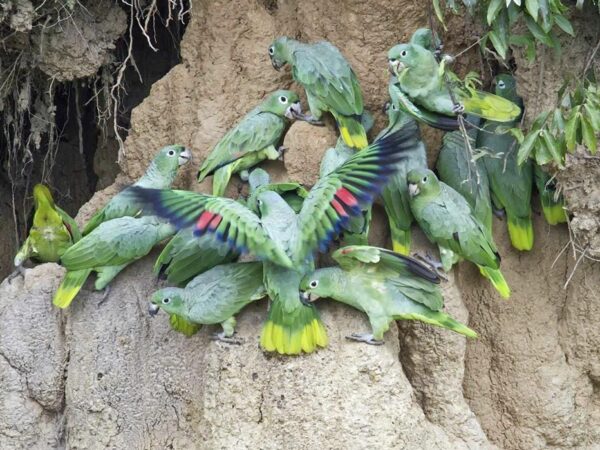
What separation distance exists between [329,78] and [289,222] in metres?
0.59

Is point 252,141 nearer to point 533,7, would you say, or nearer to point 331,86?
point 331,86

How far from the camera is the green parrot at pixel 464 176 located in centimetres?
388

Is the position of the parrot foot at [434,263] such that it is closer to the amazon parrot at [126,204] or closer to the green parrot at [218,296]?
the green parrot at [218,296]

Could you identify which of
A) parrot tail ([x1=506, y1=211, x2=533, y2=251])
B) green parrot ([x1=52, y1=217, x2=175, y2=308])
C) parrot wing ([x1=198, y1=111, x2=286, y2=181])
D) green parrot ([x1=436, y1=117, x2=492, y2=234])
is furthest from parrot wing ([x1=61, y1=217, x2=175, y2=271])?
parrot tail ([x1=506, y1=211, x2=533, y2=251])

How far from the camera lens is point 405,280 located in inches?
138

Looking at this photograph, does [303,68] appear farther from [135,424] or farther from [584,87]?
[135,424]

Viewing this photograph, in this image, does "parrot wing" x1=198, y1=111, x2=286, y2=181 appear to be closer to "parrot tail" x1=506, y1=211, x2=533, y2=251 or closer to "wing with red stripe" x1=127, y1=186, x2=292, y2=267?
"wing with red stripe" x1=127, y1=186, x2=292, y2=267

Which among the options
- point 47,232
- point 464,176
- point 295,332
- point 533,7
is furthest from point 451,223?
point 47,232

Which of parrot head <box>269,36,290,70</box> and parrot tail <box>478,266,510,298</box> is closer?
parrot tail <box>478,266,510,298</box>

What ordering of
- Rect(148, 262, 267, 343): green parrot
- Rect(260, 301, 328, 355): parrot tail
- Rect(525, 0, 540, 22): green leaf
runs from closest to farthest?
Rect(525, 0, 540, 22): green leaf, Rect(260, 301, 328, 355): parrot tail, Rect(148, 262, 267, 343): green parrot

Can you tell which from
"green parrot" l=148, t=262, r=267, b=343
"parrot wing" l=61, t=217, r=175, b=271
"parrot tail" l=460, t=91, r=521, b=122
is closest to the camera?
"green parrot" l=148, t=262, r=267, b=343

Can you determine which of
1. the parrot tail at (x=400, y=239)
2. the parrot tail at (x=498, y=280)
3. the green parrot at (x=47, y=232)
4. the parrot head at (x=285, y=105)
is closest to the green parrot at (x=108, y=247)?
the green parrot at (x=47, y=232)

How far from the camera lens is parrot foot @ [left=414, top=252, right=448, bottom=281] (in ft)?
12.4

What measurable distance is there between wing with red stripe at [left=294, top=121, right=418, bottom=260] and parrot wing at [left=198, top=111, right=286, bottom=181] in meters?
0.43
